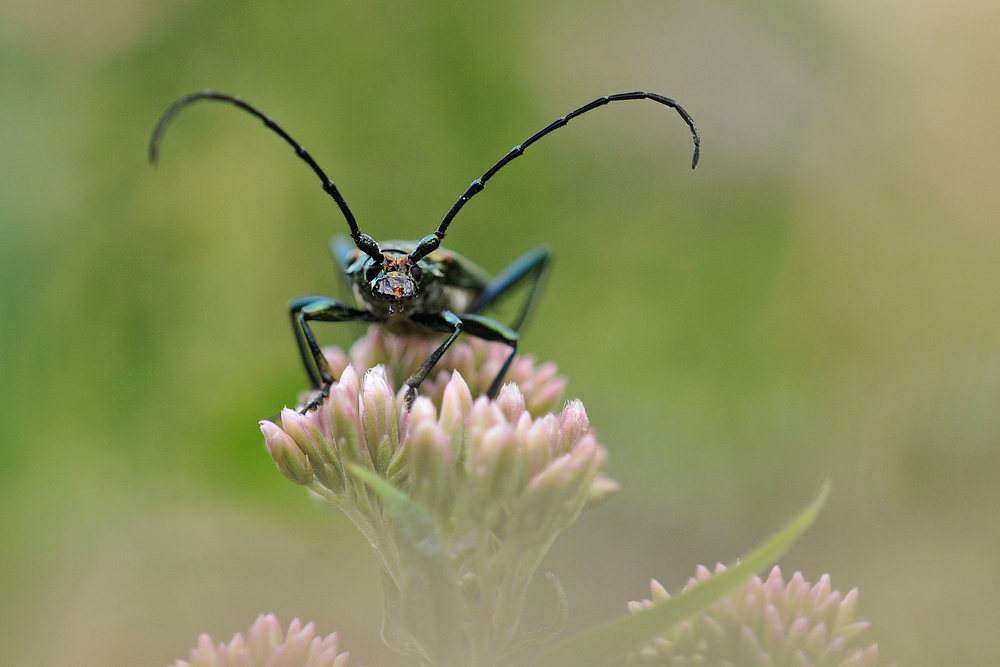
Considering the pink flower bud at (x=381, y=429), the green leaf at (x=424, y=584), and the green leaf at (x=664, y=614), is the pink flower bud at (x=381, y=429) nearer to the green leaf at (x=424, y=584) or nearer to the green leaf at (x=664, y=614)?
the green leaf at (x=424, y=584)

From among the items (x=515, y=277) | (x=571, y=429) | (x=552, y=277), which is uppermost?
(x=552, y=277)

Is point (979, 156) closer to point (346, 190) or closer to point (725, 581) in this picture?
point (346, 190)

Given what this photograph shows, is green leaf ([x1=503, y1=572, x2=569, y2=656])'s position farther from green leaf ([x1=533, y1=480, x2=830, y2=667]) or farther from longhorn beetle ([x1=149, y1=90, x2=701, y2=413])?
longhorn beetle ([x1=149, y1=90, x2=701, y2=413])

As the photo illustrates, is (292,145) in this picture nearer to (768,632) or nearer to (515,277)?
(515,277)

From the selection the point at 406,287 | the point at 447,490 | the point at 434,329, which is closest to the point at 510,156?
the point at 406,287

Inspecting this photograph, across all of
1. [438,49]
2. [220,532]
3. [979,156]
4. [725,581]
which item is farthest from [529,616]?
[979,156]

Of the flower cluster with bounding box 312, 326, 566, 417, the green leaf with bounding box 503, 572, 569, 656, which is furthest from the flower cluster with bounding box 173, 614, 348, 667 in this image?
the flower cluster with bounding box 312, 326, 566, 417
